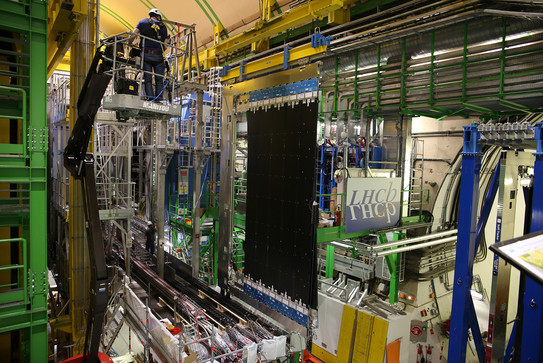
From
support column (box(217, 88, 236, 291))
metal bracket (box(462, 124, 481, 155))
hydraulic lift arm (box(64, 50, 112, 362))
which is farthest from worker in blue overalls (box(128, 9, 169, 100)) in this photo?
metal bracket (box(462, 124, 481, 155))

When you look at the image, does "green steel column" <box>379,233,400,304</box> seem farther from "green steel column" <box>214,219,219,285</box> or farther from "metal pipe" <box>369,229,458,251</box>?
"green steel column" <box>214,219,219,285</box>

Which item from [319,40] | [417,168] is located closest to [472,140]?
[319,40]

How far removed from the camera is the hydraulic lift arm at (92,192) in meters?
5.35

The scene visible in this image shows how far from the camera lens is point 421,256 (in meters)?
9.61

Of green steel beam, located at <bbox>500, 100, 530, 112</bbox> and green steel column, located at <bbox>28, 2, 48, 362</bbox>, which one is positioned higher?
green steel beam, located at <bbox>500, 100, 530, 112</bbox>

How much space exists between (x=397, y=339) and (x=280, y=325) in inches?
129

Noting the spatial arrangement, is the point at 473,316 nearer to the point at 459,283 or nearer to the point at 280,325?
the point at 459,283

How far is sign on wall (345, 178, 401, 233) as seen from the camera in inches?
306

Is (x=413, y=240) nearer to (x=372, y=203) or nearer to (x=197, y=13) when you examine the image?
(x=372, y=203)

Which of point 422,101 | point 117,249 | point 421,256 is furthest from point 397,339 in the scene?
point 117,249

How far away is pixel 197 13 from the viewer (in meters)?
13.6

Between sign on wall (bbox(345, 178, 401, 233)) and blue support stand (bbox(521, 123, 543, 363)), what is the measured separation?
385cm

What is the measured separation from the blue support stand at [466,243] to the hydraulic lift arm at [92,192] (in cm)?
485

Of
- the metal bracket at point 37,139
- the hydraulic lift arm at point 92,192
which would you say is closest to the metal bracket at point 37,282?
the hydraulic lift arm at point 92,192
